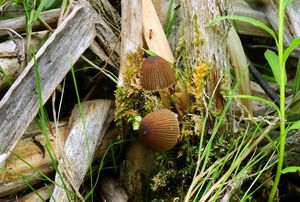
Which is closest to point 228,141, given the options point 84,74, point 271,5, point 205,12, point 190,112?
point 190,112

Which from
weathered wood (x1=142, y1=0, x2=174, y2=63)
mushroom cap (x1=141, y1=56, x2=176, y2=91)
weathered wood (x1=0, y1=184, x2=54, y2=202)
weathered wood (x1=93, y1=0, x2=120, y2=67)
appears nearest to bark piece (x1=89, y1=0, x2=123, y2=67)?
weathered wood (x1=93, y1=0, x2=120, y2=67)

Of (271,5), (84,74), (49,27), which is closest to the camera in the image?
(49,27)

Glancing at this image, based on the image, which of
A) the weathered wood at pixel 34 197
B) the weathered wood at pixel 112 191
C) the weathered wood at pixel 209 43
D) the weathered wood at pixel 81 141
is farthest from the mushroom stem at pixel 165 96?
the weathered wood at pixel 34 197

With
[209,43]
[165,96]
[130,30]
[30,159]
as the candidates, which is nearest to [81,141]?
[30,159]

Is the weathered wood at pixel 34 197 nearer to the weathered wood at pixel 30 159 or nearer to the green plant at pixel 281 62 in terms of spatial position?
the weathered wood at pixel 30 159

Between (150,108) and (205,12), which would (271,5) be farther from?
(150,108)

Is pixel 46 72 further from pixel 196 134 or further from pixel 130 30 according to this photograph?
pixel 196 134
